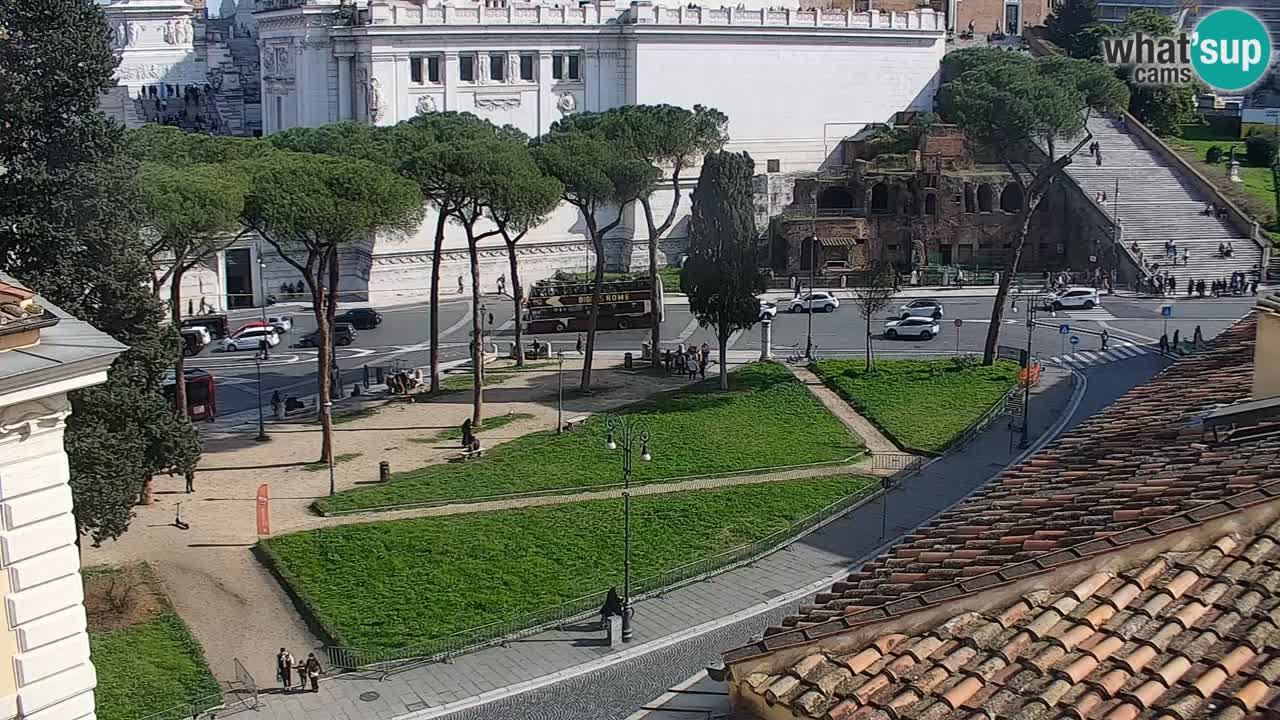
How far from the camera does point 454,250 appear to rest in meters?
63.6

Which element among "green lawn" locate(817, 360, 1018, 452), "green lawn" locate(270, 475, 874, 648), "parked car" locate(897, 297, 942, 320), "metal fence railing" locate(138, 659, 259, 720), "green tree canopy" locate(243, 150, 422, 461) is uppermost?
"green tree canopy" locate(243, 150, 422, 461)

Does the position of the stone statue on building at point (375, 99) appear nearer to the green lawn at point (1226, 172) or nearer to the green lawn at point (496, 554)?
the green lawn at point (496, 554)

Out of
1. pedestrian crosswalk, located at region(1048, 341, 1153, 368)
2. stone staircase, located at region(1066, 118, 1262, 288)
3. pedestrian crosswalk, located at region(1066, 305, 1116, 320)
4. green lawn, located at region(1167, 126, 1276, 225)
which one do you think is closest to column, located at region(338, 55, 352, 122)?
pedestrian crosswalk, located at region(1066, 305, 1116, 320)

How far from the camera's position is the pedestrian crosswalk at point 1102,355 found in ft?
151

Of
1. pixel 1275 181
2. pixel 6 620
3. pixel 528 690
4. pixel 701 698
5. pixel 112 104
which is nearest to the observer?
pixel 701 698

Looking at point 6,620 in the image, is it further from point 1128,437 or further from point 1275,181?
point 1275,181

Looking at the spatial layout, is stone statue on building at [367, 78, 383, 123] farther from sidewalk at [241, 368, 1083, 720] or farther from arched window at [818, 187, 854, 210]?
sidewalk at [241, 368, 1083, 720]

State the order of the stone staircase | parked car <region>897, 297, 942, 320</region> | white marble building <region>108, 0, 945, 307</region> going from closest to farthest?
parked car <region>897, 297, 942, 320</region>
the stone staircase
white marble building <region>108, 0, 945, 307</region>

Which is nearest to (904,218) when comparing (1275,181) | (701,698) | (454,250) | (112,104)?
(1275,181)

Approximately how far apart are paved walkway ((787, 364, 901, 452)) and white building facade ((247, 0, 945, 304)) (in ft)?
76.8

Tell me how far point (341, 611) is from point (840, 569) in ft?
31.6

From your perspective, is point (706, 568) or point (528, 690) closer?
point (528, 690)

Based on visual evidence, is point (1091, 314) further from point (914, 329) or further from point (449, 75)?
point (449, 75)

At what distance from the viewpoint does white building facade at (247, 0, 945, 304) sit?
210 ft
